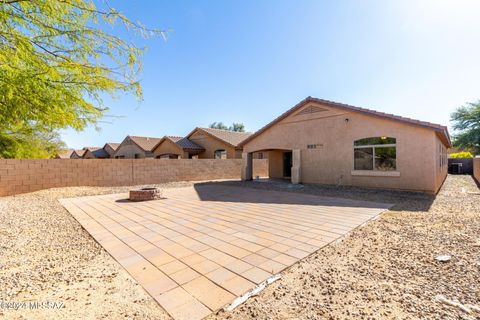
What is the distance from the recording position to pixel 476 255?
3625 mm

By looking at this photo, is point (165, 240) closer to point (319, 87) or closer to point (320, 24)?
point (320, 24)

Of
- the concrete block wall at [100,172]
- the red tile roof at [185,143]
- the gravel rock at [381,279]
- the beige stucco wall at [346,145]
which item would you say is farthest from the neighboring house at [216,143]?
the gravel rock at [381,279]

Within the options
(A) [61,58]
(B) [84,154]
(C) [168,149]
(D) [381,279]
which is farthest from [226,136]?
(B) [84,154]

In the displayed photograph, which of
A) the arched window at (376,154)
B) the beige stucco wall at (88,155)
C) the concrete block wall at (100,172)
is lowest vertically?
the concrete block wall at (100,172)

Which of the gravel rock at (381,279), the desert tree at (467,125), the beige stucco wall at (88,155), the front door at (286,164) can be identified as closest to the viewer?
the gravel rock at (381,279)

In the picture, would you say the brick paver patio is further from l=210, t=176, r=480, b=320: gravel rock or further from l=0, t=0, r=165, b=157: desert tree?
l=0, t=0, r=165, b=157: desert tree

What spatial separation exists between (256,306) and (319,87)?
1662cm

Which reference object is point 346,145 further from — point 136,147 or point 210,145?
point 136,147

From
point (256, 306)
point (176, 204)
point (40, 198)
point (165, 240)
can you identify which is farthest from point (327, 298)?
point (40, 198)

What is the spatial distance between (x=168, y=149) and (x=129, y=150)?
28.2ft

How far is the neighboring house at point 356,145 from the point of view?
10078mm

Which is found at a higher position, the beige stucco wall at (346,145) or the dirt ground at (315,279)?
the beige stucco wall at (346,145)

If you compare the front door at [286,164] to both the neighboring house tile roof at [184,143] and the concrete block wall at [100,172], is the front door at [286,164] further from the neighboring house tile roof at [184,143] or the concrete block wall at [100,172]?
the neighboring house tile roof at [184,143]

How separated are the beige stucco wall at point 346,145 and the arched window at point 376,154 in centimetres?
21
